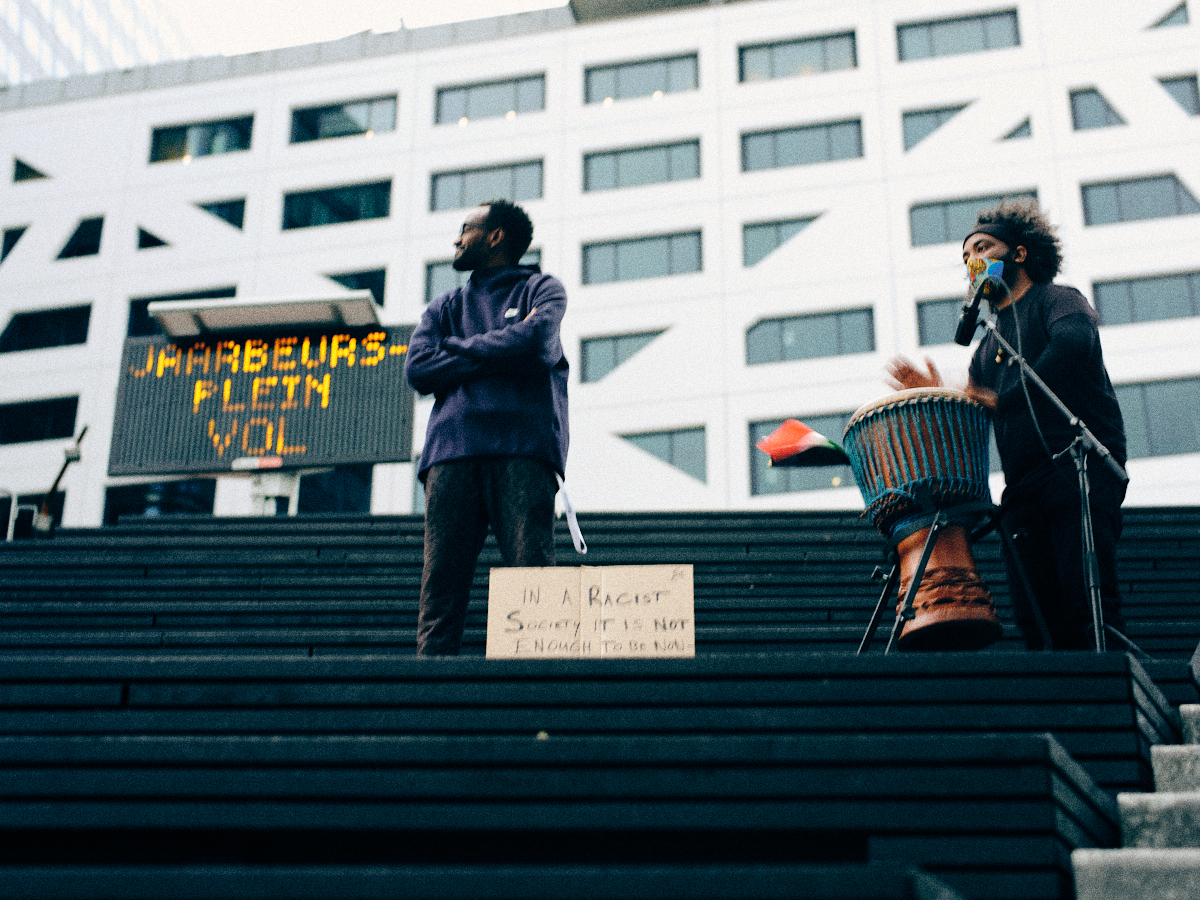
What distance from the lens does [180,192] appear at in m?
33.5

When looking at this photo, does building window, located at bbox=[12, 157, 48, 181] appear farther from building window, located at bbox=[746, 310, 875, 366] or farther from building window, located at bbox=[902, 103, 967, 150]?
building window, located at bbox=[902, 103, 967, 150]

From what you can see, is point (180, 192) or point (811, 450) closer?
point (811, 450)

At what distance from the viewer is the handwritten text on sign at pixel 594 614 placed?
3.23 m

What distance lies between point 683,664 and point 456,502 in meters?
1.30

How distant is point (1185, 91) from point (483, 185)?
17.3 metres

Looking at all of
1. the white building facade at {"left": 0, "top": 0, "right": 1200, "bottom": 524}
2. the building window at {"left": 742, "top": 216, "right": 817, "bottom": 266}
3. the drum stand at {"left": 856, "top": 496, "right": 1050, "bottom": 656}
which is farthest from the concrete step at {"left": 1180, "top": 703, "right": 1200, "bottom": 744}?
the building window at {"left": 742, "top": 216, "right": 817, "bottom": 266}

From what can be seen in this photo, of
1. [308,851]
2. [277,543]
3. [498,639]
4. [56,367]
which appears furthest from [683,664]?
[56,367]

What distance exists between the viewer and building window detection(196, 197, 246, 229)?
3300 centimetres

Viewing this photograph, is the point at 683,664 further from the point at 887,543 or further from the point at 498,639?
the point at 887,543

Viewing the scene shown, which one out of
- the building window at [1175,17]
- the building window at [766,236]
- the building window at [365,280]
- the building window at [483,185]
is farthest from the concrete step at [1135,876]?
the building window at [1175,17]

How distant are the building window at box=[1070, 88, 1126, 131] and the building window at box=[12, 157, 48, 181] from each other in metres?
28.9

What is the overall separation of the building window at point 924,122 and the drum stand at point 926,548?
26.8 m

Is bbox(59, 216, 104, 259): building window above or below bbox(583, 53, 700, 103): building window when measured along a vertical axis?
below

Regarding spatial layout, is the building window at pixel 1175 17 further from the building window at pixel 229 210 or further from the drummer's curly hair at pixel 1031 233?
the drummer's curly hair at pixel 1031 233
